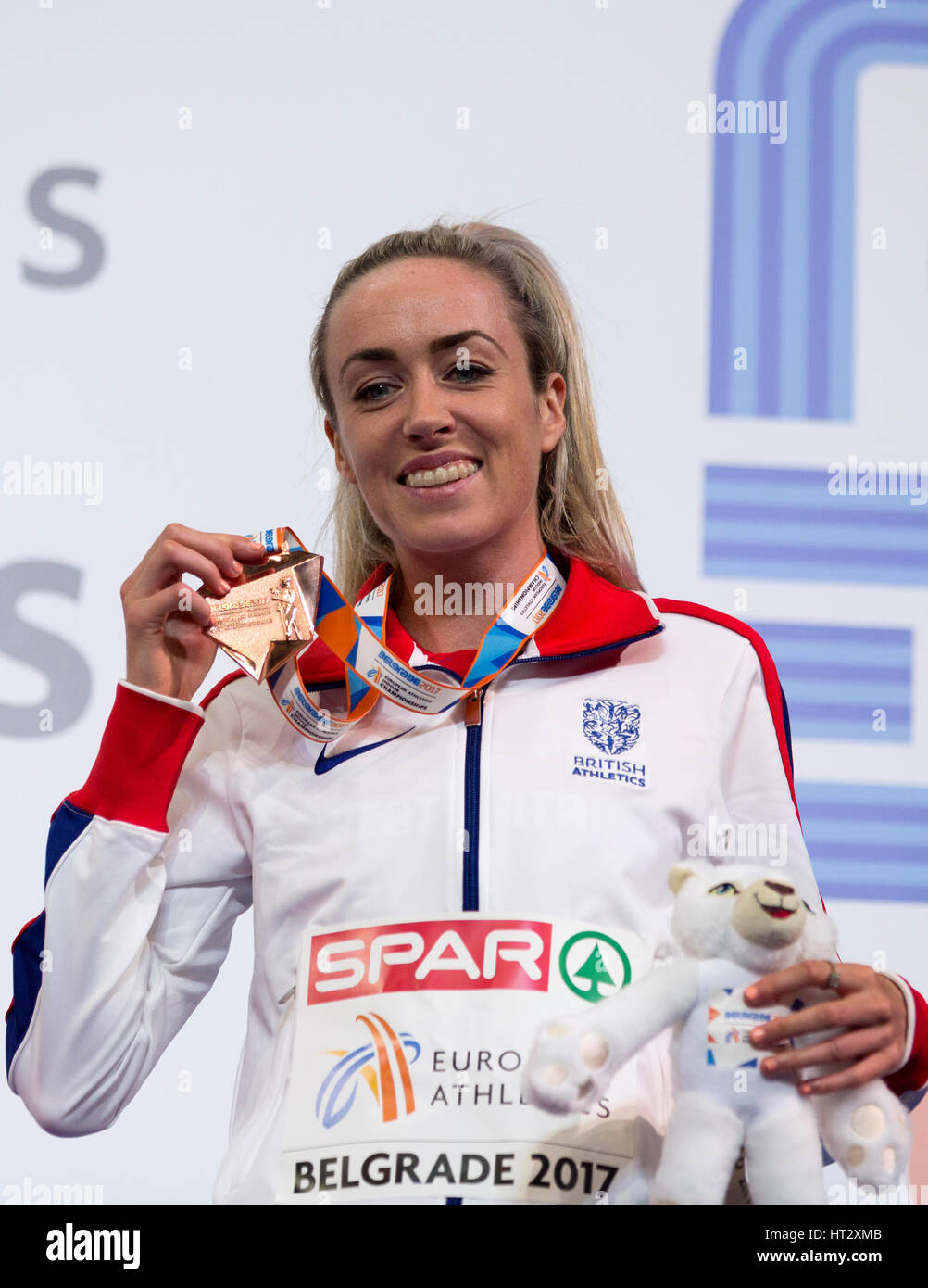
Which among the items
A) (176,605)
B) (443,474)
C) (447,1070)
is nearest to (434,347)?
(443,474)

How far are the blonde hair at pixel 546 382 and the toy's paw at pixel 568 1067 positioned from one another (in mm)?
764

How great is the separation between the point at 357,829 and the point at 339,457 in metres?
0.55

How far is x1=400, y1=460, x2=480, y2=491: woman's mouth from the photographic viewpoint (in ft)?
5.66

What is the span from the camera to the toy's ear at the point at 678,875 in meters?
1.36

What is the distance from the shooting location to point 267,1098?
5.03 ft

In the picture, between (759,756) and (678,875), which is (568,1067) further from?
(759,756)

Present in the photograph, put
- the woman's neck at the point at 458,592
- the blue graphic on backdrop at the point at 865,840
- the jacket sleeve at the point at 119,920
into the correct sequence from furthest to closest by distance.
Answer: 1. the blue graphic on backdrop at the point at 865,840
2. the woman's neck at the point at 458,592
3. the jacket sleeve at the point at 119,920

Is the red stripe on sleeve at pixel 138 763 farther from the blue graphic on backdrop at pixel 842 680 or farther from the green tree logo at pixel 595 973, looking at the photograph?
the blue graphic on backdrop at pixel 842 680

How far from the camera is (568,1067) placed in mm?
1252

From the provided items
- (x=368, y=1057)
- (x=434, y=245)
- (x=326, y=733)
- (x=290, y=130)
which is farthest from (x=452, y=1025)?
(x=290, y=130)

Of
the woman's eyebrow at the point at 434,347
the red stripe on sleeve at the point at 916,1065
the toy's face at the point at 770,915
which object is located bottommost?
the red stripe on sleeve at the point at 916,1065

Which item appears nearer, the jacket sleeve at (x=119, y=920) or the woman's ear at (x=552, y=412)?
the jacket sleeve at (x=119, y=920)

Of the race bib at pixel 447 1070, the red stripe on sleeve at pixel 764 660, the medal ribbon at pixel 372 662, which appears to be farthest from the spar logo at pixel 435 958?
the red stripe on sleeve at pixel 764 660
